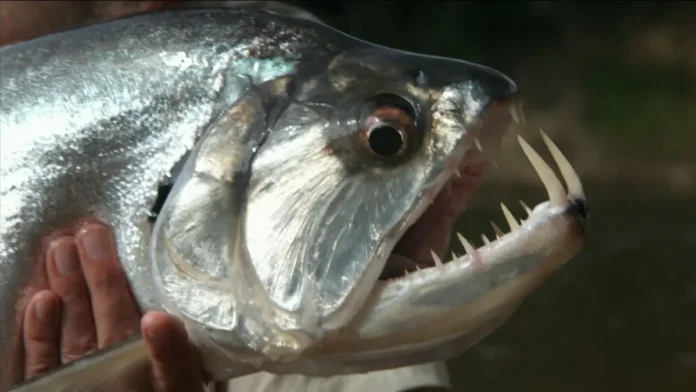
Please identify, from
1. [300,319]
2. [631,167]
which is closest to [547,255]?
[300,319]

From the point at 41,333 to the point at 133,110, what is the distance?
13.2 inches

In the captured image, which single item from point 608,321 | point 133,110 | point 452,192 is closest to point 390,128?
point 452,192

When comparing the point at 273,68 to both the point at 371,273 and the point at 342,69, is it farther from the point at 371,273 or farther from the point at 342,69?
the point at 371,273

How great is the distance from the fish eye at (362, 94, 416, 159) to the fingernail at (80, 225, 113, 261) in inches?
14.1

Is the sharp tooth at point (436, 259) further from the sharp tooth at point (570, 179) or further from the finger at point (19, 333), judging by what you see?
the finger at point (19, 333)

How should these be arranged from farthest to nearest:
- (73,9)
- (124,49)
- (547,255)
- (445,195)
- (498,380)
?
(498,380) < (73,9) < (124,49) < (445,195) < (547,255)

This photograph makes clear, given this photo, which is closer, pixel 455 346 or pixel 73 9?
pixel 455 346

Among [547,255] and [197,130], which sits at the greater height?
[197,130]

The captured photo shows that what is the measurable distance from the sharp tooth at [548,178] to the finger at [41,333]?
659 mm

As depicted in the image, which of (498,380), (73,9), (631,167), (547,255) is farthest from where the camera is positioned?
(631,167)

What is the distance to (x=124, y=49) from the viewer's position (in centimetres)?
114

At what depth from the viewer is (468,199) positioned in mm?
1062

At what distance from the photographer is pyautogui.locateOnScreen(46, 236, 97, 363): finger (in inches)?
43.4

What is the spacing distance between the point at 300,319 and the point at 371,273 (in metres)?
0.09
